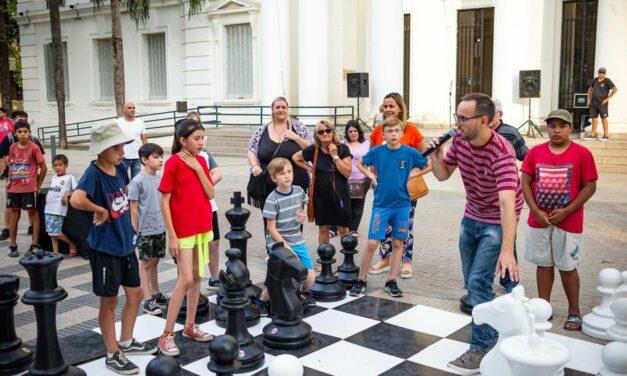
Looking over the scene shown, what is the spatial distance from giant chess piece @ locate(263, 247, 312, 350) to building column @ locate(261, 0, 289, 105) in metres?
16.8

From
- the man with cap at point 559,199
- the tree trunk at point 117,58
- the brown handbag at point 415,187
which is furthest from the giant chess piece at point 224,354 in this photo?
the tree trunk at point 117,58

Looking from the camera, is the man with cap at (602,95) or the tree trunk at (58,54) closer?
the man with cap at (602,95)

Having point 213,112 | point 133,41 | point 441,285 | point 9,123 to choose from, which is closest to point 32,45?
point 133,41

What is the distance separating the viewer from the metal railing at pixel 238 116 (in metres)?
20.4

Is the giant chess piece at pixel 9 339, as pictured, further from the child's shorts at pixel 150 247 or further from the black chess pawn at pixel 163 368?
the black chess pawn at pixel 163 368

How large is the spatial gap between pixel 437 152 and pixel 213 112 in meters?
19.5

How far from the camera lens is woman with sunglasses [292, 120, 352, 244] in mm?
6402

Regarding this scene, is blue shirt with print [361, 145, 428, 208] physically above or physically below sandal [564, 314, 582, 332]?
above

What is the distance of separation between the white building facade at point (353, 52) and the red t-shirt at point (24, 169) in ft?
41.0

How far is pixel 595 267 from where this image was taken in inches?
264

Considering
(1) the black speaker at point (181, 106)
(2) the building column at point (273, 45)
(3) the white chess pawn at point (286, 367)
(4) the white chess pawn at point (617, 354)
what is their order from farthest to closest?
(1) the black speaker at point (181, 106), (2) the building column at point (273, 45), (4) the white chess pawn at point (617, 354), (3) the white chess pawn at point (286, 367)

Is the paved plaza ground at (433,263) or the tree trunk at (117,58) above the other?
the tree trunk at (117,58)

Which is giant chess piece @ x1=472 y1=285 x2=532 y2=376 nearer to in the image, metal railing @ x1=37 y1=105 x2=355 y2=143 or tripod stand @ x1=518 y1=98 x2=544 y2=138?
tripod stand @ x1=518 y1=98 x2=544 y2=138

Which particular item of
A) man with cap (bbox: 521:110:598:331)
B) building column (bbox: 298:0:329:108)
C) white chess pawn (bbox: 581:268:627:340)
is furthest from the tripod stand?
white chess pawn (bbox: 581:268:627:340)
